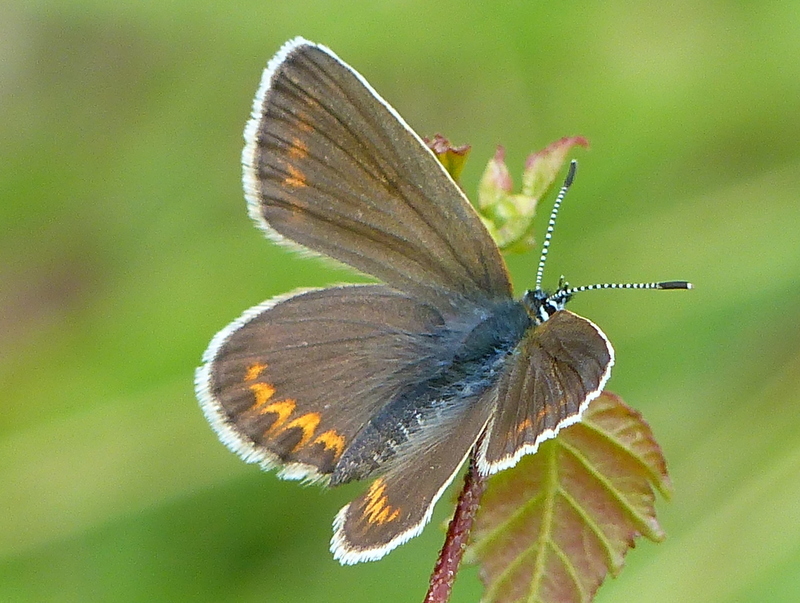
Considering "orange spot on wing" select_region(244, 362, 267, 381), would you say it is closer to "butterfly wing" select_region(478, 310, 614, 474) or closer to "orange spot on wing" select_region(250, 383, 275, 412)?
"orange spot on wing" select_region(250, 383, 275, 412)

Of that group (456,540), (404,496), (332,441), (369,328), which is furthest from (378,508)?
(369,328)

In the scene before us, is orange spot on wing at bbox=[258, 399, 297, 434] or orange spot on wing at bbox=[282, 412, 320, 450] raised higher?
orange spot on wing at bbox=[258, 399, 297, 434]

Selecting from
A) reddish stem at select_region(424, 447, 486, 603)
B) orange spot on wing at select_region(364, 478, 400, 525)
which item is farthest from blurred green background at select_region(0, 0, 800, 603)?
reddish stem at select_region(424, 447, 486, 603)

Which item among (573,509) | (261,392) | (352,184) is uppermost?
(352,184)

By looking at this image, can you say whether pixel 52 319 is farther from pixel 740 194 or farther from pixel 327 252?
pixel 740 194

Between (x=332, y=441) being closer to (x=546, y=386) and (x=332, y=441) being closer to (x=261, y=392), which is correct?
(x=261, y=392)

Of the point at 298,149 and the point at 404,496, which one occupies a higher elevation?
the point at 298,149

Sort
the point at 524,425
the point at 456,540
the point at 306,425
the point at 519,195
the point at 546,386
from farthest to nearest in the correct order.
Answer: the point at 306,425 < the point at 519,195 < the point at 546,386 < the point at 524,425 < the point at 456,540
